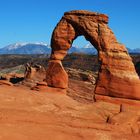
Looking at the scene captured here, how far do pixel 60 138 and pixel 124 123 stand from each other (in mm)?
5157

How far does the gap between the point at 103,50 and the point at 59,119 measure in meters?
11.2

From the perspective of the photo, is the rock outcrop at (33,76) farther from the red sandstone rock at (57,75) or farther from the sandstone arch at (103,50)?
the sandstone arch at (103,50)

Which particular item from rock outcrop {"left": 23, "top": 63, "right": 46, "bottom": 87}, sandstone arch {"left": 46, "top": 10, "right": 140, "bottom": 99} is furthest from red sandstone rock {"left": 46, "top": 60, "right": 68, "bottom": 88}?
rock outcrop {"left": 23, "top": 63, "right": 46, "bottom": 87}

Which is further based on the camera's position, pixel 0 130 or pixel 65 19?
pixel 65 19

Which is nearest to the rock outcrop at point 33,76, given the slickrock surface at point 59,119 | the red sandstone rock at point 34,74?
the red sandstone rock at point 34,74

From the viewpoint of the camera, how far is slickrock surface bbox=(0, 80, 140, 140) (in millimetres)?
18953

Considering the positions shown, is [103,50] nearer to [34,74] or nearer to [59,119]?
[59,119]

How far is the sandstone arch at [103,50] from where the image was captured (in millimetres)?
30531

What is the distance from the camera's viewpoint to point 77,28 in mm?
32875

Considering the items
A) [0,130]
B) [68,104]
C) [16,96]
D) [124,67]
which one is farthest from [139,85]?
[0,130]

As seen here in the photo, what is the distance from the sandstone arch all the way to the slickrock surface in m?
1.88

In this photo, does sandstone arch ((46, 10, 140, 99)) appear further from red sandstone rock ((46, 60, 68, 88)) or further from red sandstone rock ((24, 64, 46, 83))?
red sandstone rock ((24, 64, 46, 83))

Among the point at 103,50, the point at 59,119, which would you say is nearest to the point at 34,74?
the point at 103,50

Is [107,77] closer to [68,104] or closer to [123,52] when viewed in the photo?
[123,52]
